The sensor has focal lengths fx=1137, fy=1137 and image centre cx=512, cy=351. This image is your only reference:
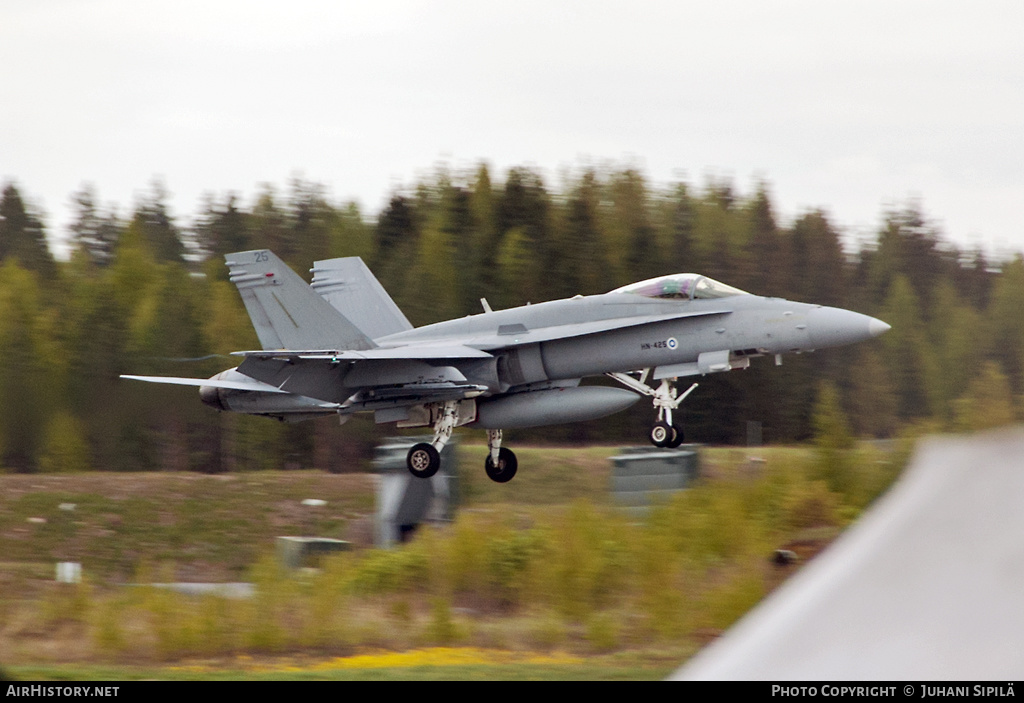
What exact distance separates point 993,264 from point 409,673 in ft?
186

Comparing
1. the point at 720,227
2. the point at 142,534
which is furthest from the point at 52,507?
the point at 720,227

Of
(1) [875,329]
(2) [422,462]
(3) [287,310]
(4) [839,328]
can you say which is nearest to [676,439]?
(4) [839,328]

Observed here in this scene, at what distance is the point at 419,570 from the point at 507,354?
9.70 metres

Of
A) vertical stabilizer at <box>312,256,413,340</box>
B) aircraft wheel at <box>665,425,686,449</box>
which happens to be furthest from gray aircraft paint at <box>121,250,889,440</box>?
vertical stabilizer at <box>312,256,413,340</box>

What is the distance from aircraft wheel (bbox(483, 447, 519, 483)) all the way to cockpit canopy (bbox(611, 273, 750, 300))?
163 inches

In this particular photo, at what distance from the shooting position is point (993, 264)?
64812 mm

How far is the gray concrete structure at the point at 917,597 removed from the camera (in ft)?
9.12

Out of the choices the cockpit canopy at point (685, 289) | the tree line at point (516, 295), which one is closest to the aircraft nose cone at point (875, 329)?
the cockpit canopy at point (685, 289)

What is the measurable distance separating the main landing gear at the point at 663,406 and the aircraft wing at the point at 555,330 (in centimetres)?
100

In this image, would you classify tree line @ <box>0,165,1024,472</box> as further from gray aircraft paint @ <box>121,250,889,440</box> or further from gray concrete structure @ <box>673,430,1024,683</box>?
gray concrete structure @ <box>673,430,1024,683</box>

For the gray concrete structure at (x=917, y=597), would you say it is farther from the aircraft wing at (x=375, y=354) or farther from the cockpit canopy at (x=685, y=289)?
the aircraft wing at (x=375, y=354)

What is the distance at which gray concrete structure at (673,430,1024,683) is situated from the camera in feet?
9.12

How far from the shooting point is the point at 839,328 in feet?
59.3
